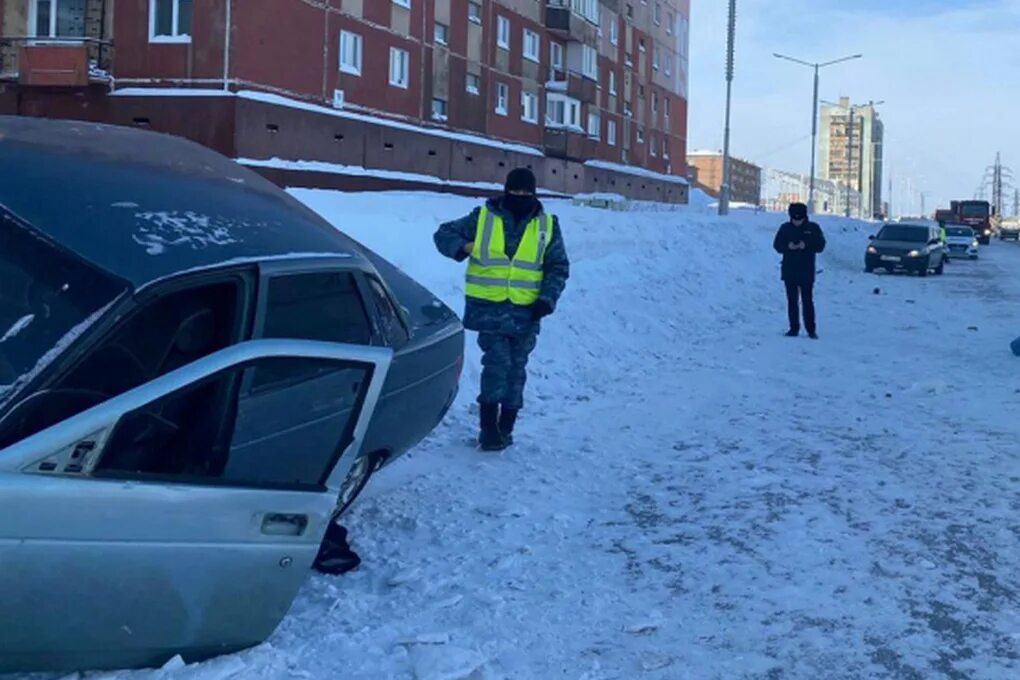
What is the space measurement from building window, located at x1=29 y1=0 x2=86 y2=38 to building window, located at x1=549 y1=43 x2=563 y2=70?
2125cm

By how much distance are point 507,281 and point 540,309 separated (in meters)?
0.26

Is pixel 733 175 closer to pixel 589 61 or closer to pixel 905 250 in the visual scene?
pixel 589 61

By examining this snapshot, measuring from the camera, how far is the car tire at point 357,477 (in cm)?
436

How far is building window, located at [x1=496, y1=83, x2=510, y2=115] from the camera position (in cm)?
3809

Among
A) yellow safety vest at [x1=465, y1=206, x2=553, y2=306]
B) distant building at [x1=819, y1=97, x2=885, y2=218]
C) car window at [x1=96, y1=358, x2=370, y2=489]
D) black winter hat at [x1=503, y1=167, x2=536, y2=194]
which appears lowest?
car window at [x1=96, y1=358, x2=370, y2=489]

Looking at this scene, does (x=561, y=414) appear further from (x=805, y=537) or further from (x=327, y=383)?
(x=327, y=383)

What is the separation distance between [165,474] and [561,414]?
17.0ft

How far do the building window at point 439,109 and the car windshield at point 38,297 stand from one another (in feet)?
100

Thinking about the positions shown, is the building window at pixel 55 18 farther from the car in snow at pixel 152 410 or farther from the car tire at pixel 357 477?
the car tire at pixel 357 477

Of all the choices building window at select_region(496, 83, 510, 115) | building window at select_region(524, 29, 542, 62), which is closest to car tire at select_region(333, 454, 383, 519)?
building window at select_region(496, 83, 510, 115)

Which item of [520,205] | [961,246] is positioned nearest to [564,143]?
[961,246]

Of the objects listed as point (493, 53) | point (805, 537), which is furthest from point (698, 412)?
point (493, 53)

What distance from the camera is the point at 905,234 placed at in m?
29.0

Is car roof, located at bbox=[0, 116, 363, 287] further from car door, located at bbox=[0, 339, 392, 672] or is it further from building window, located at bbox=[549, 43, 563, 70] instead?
building window, located at bbox=[549, 43, 563, 70]
